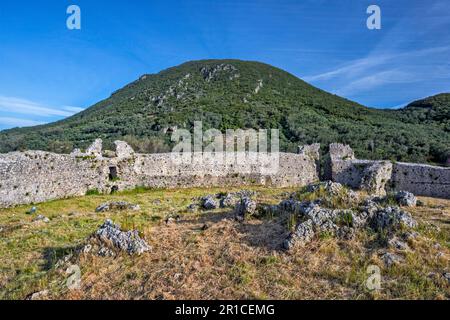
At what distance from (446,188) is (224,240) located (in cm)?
1475

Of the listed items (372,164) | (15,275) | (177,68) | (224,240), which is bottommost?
(15,275)

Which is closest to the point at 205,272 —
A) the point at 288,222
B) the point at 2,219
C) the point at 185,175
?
the point at 288,222

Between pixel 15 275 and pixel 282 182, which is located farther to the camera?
pixel 282 182

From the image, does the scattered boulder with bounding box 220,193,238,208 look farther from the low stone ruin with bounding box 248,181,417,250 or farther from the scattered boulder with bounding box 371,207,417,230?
the scattered boulder with bounding box 371,207,417,230

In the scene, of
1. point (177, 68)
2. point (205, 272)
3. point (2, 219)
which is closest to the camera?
point (205, 272)

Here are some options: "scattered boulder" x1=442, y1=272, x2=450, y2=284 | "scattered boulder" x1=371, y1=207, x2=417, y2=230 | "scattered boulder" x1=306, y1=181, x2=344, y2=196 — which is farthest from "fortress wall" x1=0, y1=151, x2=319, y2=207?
"scattered boulder" x1=442, y1=272, x2=450, y2=284

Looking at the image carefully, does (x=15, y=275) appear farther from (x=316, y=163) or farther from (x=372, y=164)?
(x=316, y=163)

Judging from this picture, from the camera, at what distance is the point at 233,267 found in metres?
5.48

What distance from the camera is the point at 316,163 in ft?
71.1

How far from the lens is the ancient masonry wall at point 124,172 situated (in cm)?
1402

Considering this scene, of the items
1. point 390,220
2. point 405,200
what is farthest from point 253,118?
point 390,220

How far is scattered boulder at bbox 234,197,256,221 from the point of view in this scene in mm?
8189

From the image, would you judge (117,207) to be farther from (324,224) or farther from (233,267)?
(324,224)

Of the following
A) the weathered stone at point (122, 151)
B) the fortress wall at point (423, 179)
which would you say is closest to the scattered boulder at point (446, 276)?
the fortress wall at point (423, 179)
